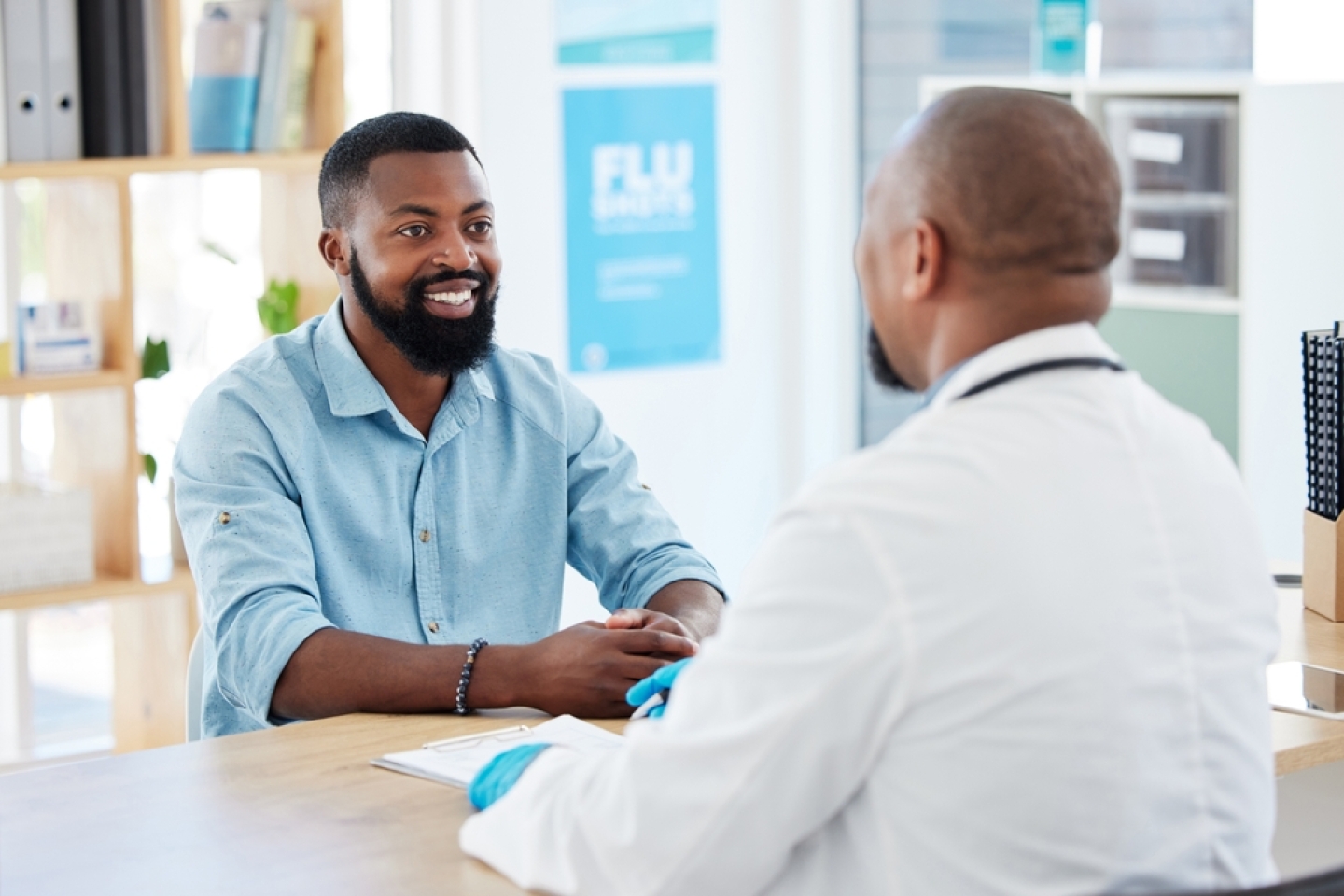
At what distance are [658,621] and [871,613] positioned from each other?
2.94ft

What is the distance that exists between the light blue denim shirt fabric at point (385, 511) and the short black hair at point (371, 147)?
18 centimetres

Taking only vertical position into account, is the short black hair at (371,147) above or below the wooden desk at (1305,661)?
above

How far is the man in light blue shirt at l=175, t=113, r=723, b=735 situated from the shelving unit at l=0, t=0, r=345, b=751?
37.2 inches

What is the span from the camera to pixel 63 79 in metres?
3.19

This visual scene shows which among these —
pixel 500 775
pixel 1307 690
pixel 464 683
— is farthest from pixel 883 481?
pixel 1307 690

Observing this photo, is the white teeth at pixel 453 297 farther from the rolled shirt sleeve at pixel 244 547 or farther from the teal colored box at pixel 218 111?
the teal colored box at pixel 218 111

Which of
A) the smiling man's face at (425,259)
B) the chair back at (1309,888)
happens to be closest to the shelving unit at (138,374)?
the smiling man's face at (425,259)

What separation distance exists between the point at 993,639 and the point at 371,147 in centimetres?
155

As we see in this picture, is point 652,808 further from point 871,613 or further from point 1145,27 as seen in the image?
point 1145,27

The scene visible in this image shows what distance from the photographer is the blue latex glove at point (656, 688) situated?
67.8 inches

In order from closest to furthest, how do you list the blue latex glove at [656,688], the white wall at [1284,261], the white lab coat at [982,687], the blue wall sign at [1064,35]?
the white lab coat at [982,687] → the blue latex glove at [656,688] → the white wall at [1284,261] → the blue wall sign at [1064,35]

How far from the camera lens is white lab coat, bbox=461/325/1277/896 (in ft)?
3.51

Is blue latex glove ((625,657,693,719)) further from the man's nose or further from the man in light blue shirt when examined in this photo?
the man's nose

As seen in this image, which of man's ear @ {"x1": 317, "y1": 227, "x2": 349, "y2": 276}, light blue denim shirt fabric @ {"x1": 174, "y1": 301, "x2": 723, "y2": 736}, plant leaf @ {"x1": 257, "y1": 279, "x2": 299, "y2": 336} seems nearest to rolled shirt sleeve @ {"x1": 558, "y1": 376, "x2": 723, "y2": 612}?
light blue denim shirt fabric @ {"x1": 174, "y1": 301, "x2": 723, "y2": 736}
